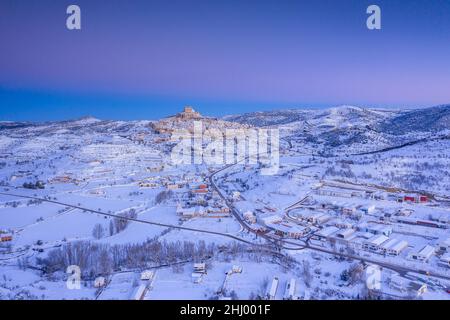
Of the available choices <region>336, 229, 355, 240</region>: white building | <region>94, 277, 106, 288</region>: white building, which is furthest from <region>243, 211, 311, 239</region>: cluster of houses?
<region>94, 277, 106, 288</region>: white building

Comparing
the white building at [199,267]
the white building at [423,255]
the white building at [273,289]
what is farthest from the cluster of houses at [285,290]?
the white building at [423,255]

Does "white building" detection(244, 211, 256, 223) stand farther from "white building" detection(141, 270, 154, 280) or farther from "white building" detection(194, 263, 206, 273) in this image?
"white building" detection(141, 270, 154, 280)

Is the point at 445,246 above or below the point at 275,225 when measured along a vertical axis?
below

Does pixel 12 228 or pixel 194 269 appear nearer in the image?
pixel 194 269

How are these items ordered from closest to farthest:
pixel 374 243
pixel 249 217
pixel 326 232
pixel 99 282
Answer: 1. pixel 99 282
2. pixel 374 243
3. pixel 326 232
4. pixel 249 217

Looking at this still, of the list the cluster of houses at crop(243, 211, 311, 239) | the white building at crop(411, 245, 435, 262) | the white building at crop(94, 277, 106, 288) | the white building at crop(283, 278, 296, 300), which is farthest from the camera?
the cluster of houses at crop(243, 211, 311, 239)

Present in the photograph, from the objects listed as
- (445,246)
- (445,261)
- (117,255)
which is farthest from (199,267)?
(445,246)

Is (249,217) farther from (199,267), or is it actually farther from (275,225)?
(199,267)
